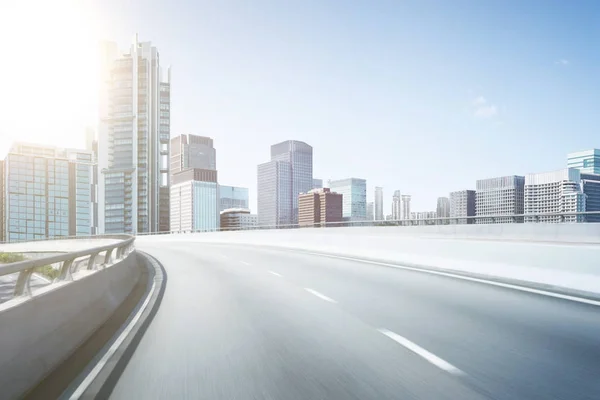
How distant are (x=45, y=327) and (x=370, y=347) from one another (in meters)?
3.58

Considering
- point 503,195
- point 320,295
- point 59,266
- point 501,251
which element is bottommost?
point 320,295

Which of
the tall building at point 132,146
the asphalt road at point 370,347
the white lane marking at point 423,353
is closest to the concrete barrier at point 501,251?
the asphalt road at point 370,347

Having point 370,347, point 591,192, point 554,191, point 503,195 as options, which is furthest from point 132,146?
point 370,347

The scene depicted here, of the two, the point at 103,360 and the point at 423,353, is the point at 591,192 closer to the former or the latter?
the point at 423,353

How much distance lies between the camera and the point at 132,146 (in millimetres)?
188375

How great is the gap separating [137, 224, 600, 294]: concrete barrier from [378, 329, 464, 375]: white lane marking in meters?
5.07

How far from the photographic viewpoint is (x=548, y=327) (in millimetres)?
6652

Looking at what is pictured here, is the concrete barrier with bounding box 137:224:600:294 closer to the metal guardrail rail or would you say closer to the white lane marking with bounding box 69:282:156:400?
the white lane marking with bounding box 69:282:156:400

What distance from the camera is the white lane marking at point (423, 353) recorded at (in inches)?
189

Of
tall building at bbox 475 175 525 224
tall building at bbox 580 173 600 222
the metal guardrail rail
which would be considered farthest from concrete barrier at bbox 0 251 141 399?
tall building at bbox 475 175 525 224

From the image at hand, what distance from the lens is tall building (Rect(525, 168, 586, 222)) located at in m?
135

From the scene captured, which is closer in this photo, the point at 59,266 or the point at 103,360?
the point at 103,360

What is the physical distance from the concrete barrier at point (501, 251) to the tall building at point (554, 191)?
114123 millimetres

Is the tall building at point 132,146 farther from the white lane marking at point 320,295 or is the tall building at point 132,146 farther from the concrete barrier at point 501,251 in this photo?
the white lane marking at point 320,295
